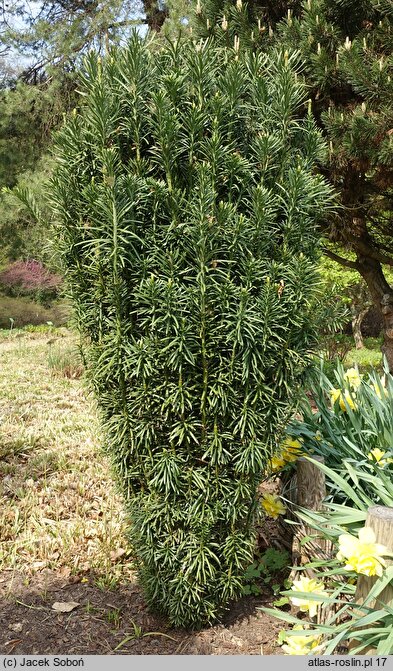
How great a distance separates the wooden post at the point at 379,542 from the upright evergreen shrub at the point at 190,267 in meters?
0.52

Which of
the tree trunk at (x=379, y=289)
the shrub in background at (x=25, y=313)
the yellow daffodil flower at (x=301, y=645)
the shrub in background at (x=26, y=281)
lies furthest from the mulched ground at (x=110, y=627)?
the shrub in background at (x=26, y=281)

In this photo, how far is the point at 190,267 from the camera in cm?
209

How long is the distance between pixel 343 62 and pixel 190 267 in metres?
3.19

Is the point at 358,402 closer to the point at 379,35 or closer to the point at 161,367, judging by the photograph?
the point at 161,367

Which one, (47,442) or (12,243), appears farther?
(12,243)

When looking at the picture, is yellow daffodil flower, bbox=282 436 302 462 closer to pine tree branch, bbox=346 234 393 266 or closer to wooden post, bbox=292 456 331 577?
wooden post, bbox=292 456 331 577

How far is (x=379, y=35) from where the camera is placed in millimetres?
4602

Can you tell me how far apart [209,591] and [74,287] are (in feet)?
4.55

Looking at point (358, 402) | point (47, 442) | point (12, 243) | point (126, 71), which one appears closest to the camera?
point (126, 71)

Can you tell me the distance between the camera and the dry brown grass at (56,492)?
3.01 metres

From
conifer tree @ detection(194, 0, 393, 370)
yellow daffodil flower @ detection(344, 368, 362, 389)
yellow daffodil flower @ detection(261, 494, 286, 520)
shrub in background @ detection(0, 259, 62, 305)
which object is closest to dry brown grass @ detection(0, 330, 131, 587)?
yellow daffodil flower @ detection(261, 494, 286, 520)

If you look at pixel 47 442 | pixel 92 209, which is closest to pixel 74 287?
pixel 92 209

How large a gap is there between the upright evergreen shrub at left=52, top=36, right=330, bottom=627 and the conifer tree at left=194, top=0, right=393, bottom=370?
7.42 ft

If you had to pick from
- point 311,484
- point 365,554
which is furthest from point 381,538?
point 311,484
